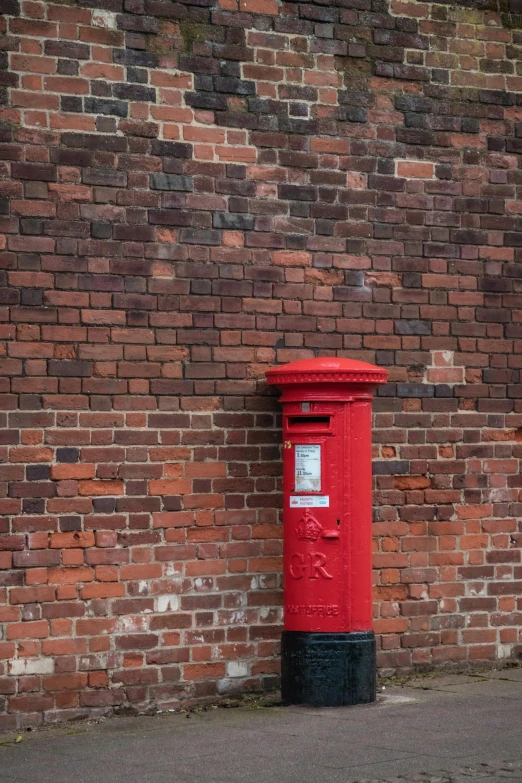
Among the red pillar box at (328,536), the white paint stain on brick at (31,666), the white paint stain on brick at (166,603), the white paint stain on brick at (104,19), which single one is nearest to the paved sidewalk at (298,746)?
the red pillar box at (328,536)

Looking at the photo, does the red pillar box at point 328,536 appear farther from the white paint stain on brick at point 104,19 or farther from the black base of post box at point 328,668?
the white paint stain on brick at point 104,19

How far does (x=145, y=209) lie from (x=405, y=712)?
134 inches

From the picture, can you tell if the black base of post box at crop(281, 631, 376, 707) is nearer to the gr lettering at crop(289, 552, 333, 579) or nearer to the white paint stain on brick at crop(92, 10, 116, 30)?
the gr lettering at crop(289, 552, 333, 579)

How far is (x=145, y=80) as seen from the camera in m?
7.62

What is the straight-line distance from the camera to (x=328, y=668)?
7.38 metres

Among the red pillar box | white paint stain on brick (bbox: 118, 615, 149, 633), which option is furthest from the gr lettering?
white paint stain on brick (bbox: 118, 615, 149, 633)

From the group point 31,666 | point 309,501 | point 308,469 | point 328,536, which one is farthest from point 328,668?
point 31,666

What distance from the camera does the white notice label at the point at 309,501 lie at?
7.41 metres

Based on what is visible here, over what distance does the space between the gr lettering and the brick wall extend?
1.50 ft

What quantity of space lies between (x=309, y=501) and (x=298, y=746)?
1.59 m

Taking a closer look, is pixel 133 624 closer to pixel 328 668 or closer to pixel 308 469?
pixel 328 668

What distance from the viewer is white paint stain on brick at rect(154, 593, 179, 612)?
7.56 metres

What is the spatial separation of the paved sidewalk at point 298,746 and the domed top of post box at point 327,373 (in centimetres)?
194

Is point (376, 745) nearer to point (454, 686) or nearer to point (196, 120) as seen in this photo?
point (454, 686)
